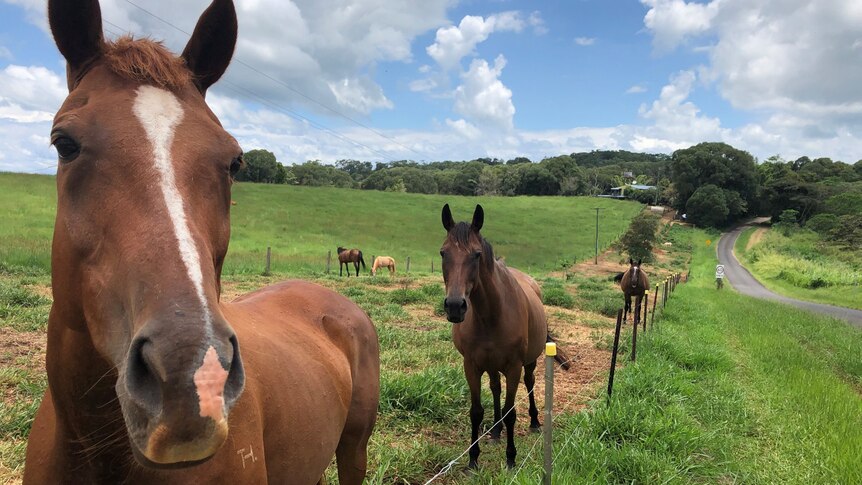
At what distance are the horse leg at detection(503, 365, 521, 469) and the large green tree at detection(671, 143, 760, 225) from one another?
74134 mm

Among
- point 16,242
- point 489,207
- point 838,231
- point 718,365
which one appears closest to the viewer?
point 718,365

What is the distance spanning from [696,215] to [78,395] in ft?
255

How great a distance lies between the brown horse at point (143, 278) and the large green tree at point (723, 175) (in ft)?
255

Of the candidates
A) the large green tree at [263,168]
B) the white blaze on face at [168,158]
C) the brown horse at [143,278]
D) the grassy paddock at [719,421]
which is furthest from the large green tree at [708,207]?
the white blaze on face at [168,158]

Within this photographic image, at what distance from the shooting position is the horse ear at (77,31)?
4.68ft

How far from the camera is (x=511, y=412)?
4766 millimetres

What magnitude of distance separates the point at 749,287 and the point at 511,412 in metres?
35.3

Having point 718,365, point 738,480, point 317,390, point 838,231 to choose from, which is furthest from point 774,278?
point 317,390

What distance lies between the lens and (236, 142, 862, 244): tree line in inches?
2377

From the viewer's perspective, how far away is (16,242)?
17.8 metres

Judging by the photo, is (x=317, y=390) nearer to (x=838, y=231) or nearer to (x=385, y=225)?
(x=385, y=225)

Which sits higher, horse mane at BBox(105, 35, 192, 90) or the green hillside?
horse mane at BBox(105, 35, 192, 90)

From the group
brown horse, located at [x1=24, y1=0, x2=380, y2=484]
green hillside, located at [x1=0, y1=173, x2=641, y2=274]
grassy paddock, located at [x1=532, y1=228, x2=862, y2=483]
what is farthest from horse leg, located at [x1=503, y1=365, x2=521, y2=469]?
green hillside, located at [x1=0, y1=173, x2=641, y2=274]

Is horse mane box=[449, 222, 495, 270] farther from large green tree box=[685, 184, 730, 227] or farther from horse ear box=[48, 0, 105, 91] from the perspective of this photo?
large green tree box=[685, 184, 730, 227]
